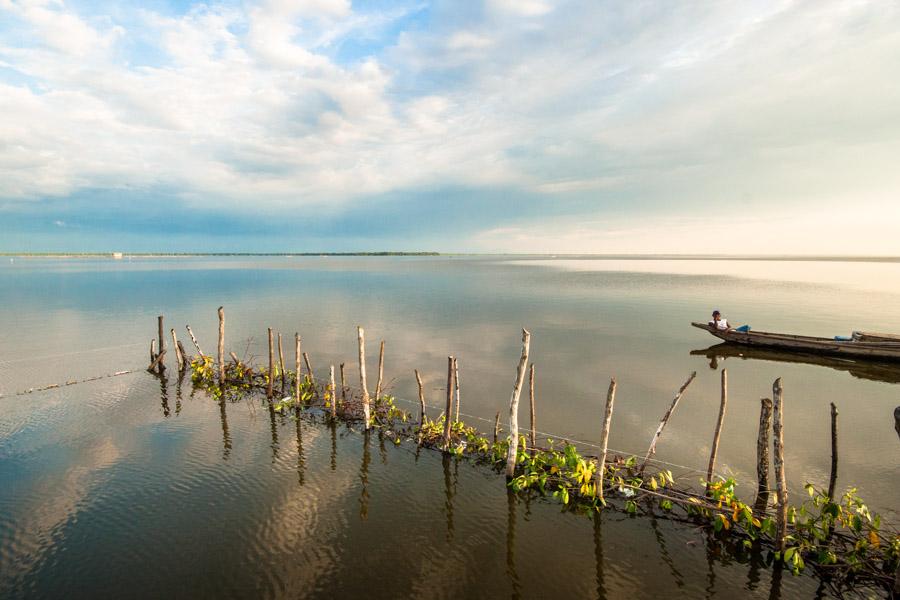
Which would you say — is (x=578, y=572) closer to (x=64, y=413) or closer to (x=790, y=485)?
(x=790, y=485)

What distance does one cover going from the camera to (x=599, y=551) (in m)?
9.56

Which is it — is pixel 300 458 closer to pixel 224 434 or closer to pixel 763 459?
pixel 224 434

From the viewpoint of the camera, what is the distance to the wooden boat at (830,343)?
2522 centimetres

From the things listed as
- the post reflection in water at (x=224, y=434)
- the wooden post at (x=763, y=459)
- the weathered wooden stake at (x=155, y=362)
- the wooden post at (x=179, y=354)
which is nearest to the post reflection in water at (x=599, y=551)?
the wooden post at (x=763, y=459)

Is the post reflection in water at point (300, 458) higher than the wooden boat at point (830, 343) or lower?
lower

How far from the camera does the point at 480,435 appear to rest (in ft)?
50.0

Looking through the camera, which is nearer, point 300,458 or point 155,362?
point 300,458

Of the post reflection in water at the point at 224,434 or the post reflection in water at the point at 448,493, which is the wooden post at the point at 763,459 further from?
the post reflection in water at the point at 224,434

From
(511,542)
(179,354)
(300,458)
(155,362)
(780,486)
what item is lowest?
(511,542)

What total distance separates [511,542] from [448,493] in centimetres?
245

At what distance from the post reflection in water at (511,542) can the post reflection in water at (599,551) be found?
5.61 ft

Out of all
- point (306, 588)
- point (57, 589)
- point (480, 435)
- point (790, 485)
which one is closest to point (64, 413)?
point (57, 589)

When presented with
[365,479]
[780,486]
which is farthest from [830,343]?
[365,479]

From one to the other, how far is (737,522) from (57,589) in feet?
49.7
